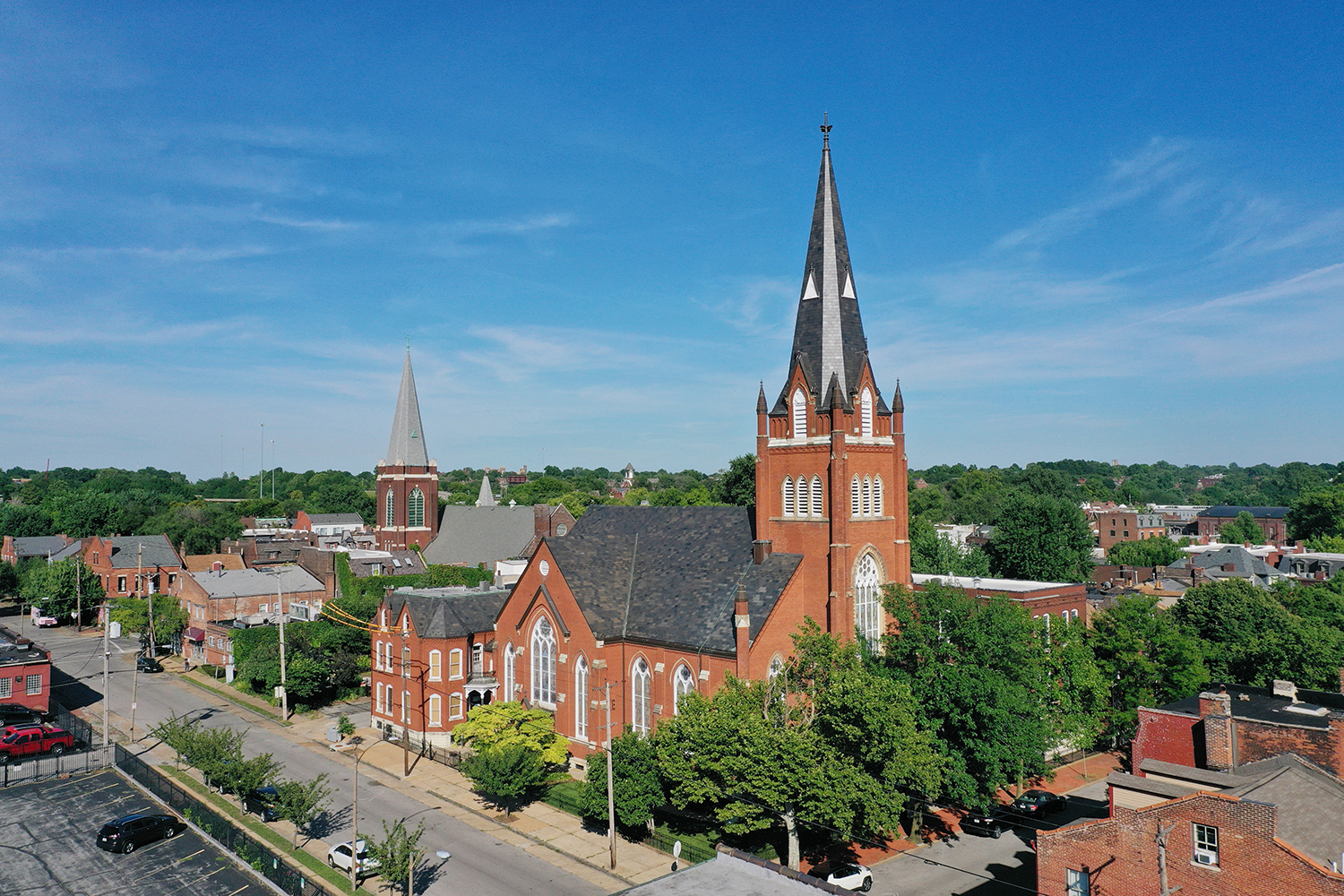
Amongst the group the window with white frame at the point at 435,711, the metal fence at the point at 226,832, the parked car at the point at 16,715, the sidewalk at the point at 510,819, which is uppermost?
the window with white frame at the point at 435,711

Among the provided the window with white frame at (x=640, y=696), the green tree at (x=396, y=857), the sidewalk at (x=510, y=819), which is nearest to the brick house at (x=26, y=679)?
the sidewalk at (x=510, y=819)

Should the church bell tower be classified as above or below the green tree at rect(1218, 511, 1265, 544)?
above

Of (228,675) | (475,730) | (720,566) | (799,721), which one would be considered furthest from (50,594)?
(799,721)

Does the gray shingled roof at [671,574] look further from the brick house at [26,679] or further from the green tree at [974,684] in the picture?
the brick house at [26,679]

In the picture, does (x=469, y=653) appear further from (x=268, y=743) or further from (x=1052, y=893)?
(x=1052, y=893)

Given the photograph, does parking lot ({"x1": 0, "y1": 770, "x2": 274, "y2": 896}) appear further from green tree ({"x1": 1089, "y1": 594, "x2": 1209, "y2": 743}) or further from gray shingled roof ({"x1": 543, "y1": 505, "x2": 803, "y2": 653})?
green tree ({"x1": 1089, "y1": 594, "x2": 1209, "y2": 743})

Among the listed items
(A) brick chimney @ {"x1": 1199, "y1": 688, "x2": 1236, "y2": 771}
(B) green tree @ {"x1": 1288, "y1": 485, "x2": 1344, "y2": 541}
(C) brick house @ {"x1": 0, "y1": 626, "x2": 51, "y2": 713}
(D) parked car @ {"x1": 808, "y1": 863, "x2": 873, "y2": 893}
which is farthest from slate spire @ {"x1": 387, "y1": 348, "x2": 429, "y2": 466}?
(B) green tree @ {"x1": 1288, "y1": 485, "x2": 1344, "y2": 541}
